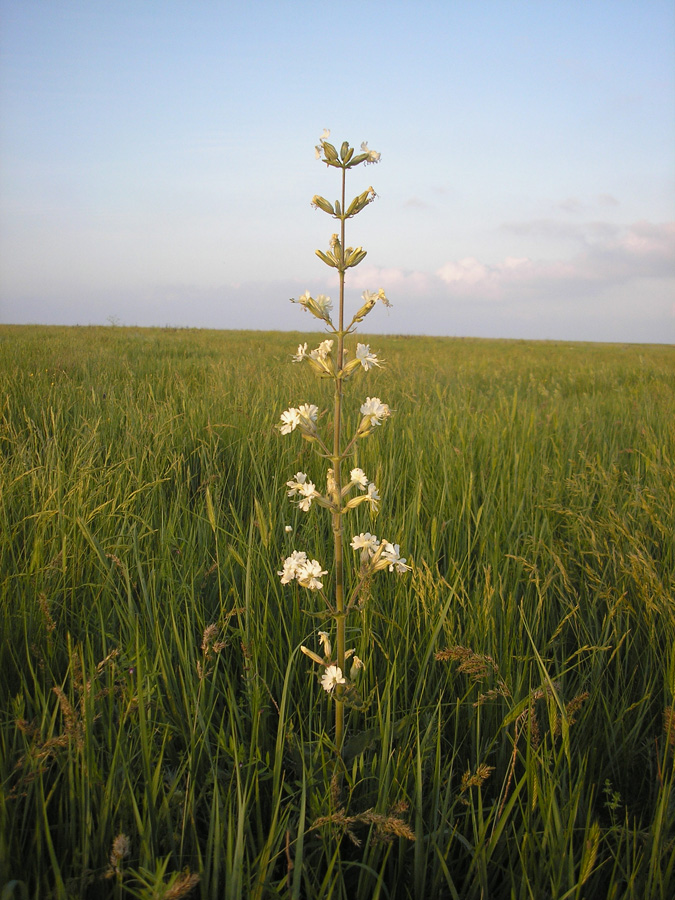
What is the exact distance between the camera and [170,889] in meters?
0.93

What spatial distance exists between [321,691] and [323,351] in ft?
3.47

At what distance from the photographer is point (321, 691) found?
1.66 meters

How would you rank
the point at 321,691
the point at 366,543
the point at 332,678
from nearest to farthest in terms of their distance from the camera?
the point at 332,678, the point at 366,543, the point at 321,691

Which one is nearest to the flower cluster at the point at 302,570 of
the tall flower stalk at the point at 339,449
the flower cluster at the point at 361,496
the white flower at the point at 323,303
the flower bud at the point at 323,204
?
the tall flower stalk at the point at 339,449

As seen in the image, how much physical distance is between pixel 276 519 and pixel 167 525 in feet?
1.74

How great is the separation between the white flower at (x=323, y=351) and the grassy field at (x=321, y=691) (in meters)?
0.79

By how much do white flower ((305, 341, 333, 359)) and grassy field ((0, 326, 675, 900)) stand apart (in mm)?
794

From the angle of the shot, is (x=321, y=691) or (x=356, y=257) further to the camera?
(x=321, y=691)

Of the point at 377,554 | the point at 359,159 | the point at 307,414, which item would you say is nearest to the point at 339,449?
the point at 307,414

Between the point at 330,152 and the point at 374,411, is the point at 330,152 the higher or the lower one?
the higher one

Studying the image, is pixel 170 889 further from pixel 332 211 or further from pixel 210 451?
pixel 210 451

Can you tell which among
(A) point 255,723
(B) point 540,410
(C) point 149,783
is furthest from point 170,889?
(B) point 540,410

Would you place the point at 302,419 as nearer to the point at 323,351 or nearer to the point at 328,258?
the point at 323,351

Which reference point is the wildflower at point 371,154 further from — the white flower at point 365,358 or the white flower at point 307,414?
the white flower at point 307,414
